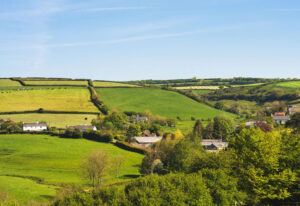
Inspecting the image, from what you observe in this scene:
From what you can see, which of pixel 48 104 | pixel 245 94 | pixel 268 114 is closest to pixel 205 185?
pixel 48 104

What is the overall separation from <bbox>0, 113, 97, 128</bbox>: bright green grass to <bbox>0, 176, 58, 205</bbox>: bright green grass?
57.2 metres

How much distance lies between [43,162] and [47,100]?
72.4 m

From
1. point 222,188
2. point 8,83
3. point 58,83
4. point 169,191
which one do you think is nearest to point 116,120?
point 58,83

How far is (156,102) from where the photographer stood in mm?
169875

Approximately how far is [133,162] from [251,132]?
40.3 m

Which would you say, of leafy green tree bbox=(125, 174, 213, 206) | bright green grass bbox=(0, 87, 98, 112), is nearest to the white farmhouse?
bright green grass bbox=(0, 87, 98, 112)

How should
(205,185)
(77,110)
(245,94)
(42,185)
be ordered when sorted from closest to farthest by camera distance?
(205,185) → (42,185) → (77,110) → (245,94)

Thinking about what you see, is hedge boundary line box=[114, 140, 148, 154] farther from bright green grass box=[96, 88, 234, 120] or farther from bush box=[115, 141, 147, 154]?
bright green grass box=[96, 88, 234, 120]

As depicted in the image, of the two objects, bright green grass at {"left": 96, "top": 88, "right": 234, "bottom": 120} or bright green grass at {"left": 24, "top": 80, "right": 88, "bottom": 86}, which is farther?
bright green grass at {"left": 24, "top": 80, "right": 88, "bottom": 86}

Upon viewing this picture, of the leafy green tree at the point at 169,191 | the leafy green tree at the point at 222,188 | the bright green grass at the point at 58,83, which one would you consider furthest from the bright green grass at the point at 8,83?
the leafy green tree at the point at 222,188

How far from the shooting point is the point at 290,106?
529 feet

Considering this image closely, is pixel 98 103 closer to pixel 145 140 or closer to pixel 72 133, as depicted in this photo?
pixel 145 140

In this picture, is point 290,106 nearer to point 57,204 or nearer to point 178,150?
point 178,150

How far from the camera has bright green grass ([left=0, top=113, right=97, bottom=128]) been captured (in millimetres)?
122731
